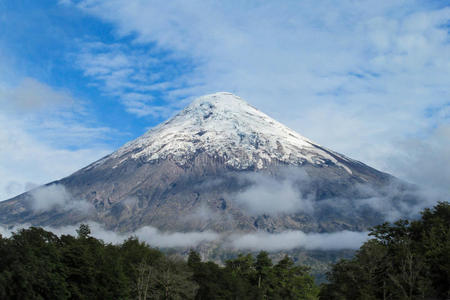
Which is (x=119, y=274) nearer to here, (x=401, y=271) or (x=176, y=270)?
(x=176, y=270)

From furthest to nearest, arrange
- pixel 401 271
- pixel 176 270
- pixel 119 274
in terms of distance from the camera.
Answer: pixel 176 270 < pixel 119 274 < pixel 401 271

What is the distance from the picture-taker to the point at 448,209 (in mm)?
75750

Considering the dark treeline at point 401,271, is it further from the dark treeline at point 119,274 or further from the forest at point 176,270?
the dark treeline at point 119,274

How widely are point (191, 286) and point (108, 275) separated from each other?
17530 millimetres

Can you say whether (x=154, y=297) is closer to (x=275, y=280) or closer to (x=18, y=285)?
(x=18, y=285)

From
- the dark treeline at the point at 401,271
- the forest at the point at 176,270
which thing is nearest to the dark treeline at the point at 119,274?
the forest at the point at 176,270

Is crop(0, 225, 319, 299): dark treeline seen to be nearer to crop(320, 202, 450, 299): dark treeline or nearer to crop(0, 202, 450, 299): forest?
crop(0, 202, 450, 299): forest

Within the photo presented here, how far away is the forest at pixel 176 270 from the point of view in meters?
57.1

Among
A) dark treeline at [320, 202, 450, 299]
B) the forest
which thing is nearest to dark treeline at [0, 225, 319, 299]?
the forest

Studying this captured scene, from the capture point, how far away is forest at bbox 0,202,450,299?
57125 mm

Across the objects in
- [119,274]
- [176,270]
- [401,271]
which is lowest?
[401,271]

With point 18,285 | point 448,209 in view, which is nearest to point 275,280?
point 448,209

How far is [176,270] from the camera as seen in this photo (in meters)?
83.9

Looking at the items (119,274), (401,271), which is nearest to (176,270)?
(119,274)
